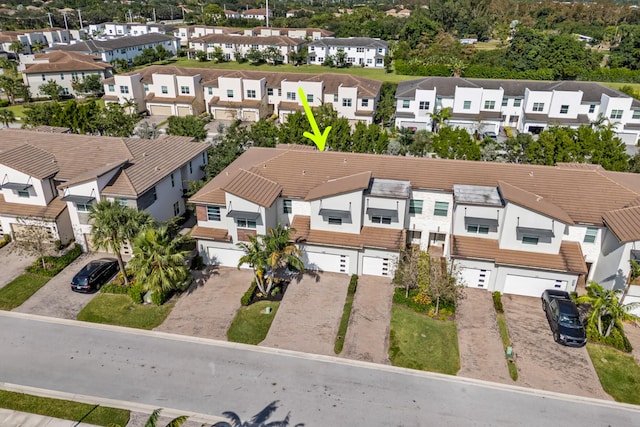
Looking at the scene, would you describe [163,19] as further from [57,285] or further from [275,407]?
[275,407]

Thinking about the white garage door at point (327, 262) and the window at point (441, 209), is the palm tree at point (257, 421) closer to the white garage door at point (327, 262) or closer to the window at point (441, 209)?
the white garage door at point (327, 262)

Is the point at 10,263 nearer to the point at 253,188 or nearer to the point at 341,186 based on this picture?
the point at 253,188

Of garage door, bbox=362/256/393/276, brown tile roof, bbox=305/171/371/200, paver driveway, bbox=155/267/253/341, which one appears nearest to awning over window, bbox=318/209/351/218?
brown tile roof, bbox=305/171/371/200

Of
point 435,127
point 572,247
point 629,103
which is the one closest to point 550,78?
point 629,103

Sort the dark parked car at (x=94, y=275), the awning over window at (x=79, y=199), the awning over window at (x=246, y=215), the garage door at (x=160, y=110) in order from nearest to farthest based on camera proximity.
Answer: the dark parked car at (x=94, y=275) → the awning over window at (x=246, y=215) → the awning over window at (x=79, y=199) → the garage door at (x=160, y=110)

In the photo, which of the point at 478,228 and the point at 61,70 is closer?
the point at 478,228

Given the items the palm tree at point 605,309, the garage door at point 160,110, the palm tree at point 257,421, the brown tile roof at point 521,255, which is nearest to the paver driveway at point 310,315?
the palm tree at point 257,421

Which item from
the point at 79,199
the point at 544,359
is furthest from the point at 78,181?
the point at 544,359
